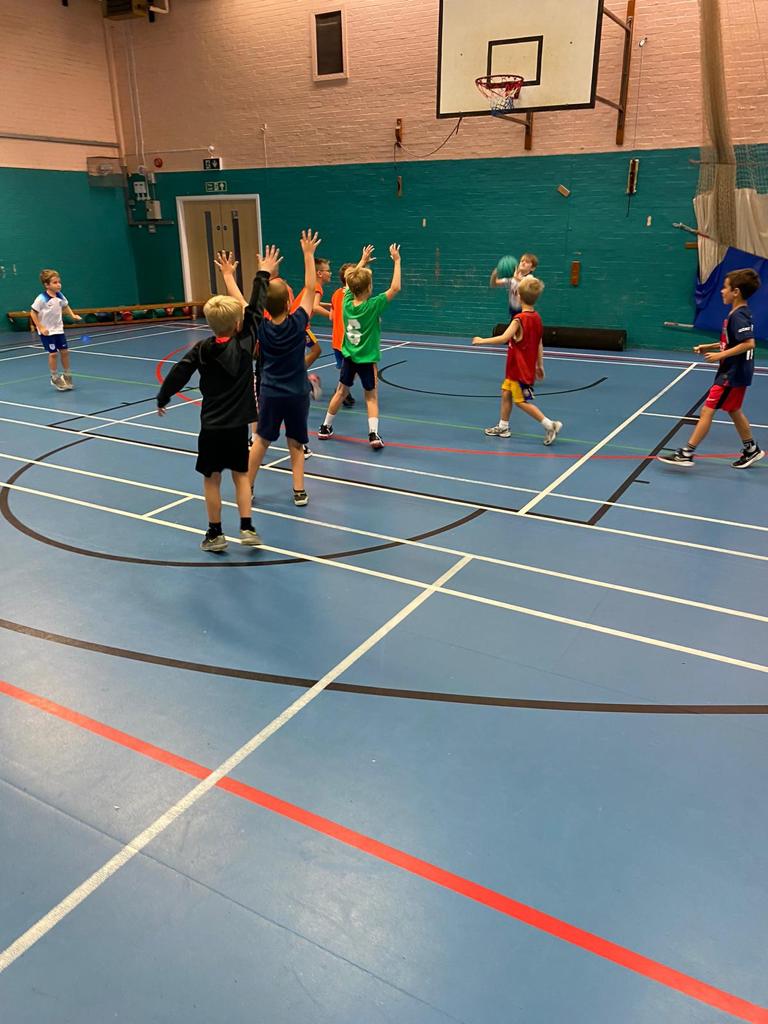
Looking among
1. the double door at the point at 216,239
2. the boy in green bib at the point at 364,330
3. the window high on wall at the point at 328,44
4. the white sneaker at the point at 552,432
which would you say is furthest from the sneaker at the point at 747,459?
the double door at the point at 216,239

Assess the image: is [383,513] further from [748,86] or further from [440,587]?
[748,86]

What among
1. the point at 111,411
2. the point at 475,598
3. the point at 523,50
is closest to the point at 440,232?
the point at 523,50

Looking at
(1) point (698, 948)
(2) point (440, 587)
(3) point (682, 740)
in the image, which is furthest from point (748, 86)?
(1) point (698, 948)

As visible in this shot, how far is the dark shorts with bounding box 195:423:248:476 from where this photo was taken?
15.7ft

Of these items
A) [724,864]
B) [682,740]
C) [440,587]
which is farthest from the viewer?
[440,587]

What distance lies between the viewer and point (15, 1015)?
6.97 feet

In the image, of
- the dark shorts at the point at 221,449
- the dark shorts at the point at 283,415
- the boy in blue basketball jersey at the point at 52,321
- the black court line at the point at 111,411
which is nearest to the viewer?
the dark shorts at the point at 221,449

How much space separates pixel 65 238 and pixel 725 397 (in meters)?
15.8

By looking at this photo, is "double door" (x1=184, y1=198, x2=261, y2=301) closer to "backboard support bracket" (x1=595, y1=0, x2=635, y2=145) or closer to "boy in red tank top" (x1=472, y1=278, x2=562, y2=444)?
"backboard support bracket" (x1=595, y1=0, x2=635, y2=145)

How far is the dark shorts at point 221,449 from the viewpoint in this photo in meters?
4.79

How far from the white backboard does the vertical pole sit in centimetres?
140

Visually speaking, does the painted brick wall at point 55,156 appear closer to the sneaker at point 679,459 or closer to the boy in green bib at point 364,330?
the boy in green bib at point 364,330

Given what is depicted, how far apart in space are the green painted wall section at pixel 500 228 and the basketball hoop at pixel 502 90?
6.26 ft

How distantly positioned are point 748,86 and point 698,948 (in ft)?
43.3
